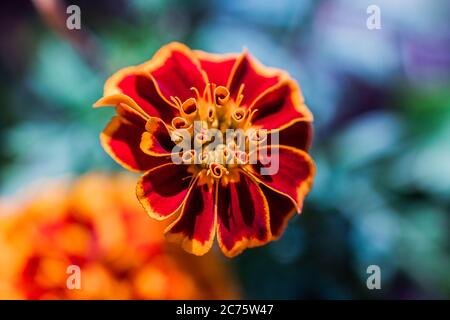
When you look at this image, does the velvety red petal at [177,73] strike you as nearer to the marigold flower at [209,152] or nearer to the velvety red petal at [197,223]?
the marigold flower at [209,152]

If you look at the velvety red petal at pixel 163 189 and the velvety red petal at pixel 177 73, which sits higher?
the velvety red petal at pixel 177 73

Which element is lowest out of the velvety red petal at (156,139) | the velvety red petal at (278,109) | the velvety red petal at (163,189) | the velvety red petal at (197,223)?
the velvety red petal at (197,223)

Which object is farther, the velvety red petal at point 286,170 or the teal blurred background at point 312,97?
the teal blurred background at point 312,97

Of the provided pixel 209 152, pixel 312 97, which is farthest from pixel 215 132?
pixel 312 97

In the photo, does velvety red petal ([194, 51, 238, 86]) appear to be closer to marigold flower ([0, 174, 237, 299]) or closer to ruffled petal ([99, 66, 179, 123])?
ruffled petal ([99, 66, 179, 123])

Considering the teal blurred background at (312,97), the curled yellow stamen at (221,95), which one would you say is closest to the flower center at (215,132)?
the curled yellow stamen at (221,95)
